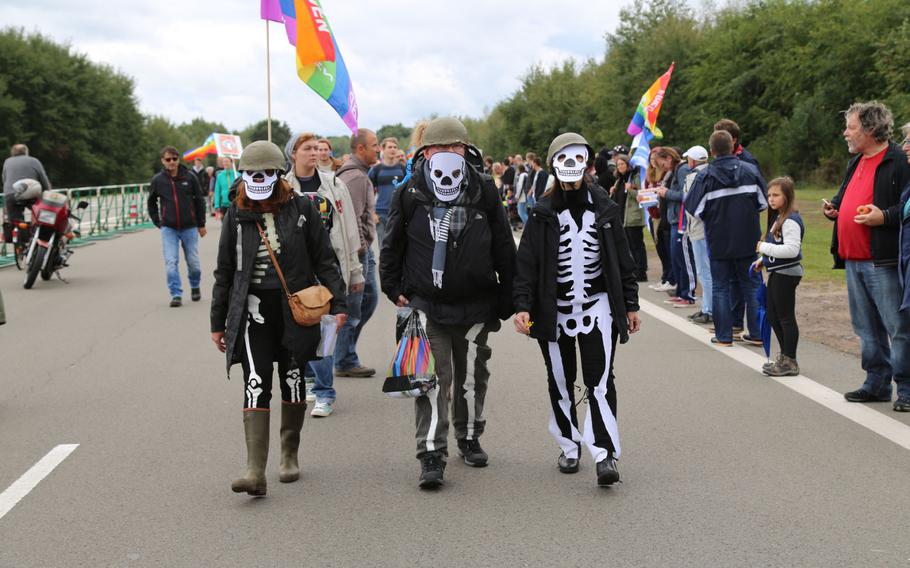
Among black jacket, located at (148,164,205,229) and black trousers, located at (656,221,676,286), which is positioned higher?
black jacket, located at (148,164,205,229)

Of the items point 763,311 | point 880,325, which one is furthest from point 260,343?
point 763,311

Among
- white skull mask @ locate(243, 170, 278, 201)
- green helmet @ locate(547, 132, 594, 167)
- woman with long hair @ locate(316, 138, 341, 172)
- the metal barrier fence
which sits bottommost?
the metal barrier fence

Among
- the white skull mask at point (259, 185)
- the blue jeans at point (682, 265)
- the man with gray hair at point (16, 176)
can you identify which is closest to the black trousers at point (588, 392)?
the white skull mask at point (259, 185)

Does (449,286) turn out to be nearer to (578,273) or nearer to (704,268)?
(578,273)

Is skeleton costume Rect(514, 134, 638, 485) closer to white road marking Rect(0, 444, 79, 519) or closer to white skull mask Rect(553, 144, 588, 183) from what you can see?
white skull mask Rect(553, 144, 588, 183)

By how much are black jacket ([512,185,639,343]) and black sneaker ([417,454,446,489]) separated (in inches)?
34.0

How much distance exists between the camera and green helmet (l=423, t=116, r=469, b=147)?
19.1ft

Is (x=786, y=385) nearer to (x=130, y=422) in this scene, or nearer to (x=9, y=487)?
(x=130, y=422)

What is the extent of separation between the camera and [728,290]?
390 inches

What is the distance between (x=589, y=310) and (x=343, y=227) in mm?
2172

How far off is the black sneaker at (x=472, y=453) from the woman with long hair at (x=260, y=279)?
3.49 ft

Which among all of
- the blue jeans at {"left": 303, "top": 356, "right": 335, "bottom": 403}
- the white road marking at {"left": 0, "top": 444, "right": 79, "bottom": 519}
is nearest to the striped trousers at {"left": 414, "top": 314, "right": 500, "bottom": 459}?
the blue jeans at {"left": 303, "top": 356, "right": 335, "bottom": 403}

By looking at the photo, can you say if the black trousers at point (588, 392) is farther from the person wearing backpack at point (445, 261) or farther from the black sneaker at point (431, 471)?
the black sneaker at point (431, 471)

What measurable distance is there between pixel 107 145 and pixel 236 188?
81.4m
